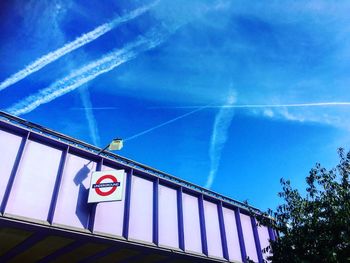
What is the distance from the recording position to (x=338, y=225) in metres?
13.0

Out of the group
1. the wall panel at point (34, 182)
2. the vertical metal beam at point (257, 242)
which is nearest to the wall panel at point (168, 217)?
the wall panel at point (34, 182)

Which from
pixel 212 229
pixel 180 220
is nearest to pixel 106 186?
pixel 180 220

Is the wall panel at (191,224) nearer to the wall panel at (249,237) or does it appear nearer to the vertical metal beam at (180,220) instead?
the vertical metal beam at (180,220)

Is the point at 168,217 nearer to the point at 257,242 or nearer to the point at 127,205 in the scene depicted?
the point at 127,205

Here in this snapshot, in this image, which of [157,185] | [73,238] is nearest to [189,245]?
[157,185]

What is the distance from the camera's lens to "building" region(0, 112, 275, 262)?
11.8 m

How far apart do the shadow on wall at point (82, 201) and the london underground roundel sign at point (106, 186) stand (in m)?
0.34

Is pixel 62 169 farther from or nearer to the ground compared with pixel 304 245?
farther from the ground

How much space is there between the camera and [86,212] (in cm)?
1316

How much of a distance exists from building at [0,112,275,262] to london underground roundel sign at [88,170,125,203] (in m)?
0.32

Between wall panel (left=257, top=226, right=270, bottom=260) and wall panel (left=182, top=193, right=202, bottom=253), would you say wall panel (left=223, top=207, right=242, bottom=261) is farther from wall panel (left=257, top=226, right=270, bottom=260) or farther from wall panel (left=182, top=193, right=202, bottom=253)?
wall panel (left=257, top=226, right=270, bottom=260)

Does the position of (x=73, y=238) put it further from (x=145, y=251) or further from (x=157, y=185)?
(x=157, y=185)

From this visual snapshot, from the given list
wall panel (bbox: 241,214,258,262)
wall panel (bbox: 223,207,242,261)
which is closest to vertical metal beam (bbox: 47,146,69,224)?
wall panel (bbox: 223,207,242,261)

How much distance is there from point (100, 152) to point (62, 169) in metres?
2.15
